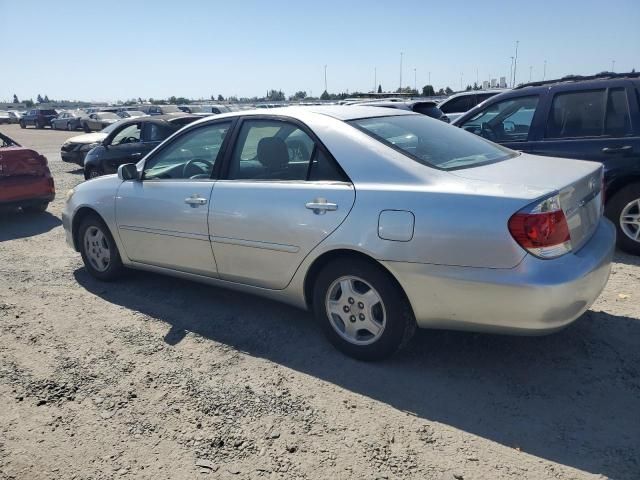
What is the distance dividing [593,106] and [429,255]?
3752mm

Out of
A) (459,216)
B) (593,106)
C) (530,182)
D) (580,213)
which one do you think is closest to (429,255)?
(459,216)

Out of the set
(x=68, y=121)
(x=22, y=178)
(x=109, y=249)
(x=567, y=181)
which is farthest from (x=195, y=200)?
(x=68, y=121)

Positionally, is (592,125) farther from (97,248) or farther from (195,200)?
(97,248)

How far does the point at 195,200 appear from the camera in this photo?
13.5 feet

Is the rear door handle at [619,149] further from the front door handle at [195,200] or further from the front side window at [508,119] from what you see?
the front door handle at [195,200]

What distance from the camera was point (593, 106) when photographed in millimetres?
5590

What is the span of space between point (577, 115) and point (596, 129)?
26 centimetres

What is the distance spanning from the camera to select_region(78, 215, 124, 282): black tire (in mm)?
5066

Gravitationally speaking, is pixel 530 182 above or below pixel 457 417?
above

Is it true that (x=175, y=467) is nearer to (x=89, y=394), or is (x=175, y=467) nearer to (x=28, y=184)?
(x=89, y=394)

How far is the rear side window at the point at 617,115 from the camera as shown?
17.6 feet

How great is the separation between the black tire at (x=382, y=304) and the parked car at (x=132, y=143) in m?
8.12

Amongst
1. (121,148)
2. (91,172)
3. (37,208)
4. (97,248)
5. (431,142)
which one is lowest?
(37,208)

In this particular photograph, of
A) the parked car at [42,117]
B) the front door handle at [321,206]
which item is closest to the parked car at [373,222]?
the front door handle at [321,206]
